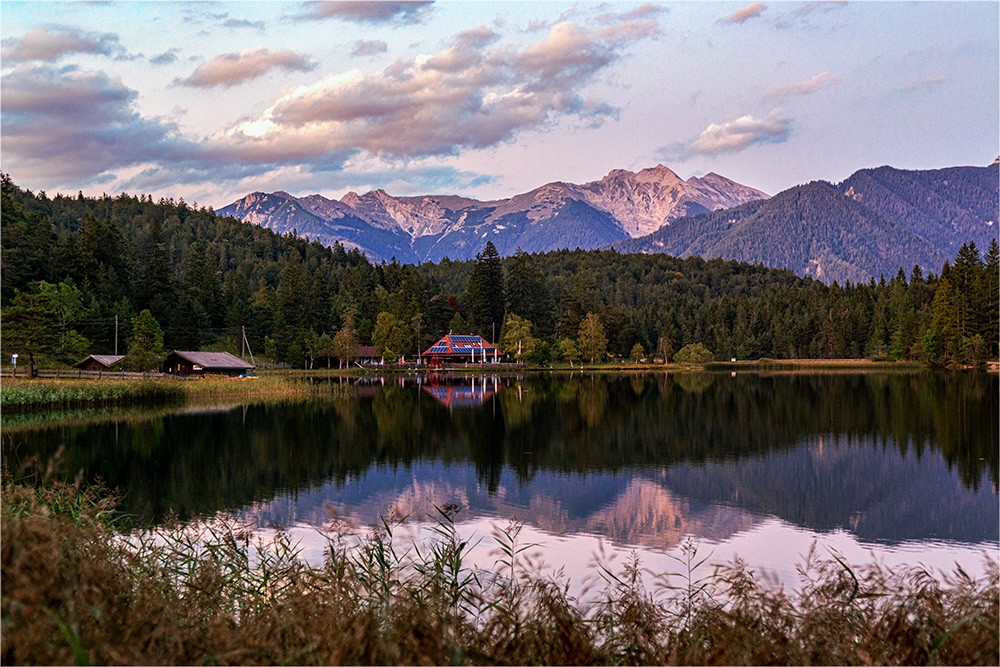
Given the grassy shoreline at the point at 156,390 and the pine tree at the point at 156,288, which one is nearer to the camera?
the grassy shoreline at the point at 156,390

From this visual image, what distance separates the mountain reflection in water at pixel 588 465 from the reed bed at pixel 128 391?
6.98 meters

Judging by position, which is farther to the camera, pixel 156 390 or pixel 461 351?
pixel 461 351

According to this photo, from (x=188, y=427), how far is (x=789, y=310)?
454ft

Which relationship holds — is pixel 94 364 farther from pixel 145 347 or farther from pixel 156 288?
pixel 156 288

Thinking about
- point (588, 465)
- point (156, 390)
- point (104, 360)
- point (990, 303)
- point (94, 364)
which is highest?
point (990, 303)

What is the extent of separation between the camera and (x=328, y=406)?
48.8 meters

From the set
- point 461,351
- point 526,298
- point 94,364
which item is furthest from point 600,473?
point 526,298

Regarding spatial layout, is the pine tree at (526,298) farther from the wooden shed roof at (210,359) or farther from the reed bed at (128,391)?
the reed bed at (128,391)

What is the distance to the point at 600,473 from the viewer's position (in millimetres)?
23828

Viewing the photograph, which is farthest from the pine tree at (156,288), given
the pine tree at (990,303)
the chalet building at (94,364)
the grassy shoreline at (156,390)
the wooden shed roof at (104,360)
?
the pine tree at (990,303)

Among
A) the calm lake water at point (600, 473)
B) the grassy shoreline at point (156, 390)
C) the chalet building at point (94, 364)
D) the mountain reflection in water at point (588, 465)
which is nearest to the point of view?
the calm lake water at point (600, 473)

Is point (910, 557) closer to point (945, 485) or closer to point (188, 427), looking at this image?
point (945, 485)

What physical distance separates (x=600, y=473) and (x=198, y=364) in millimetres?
60822

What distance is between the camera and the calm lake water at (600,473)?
50.7 ft
